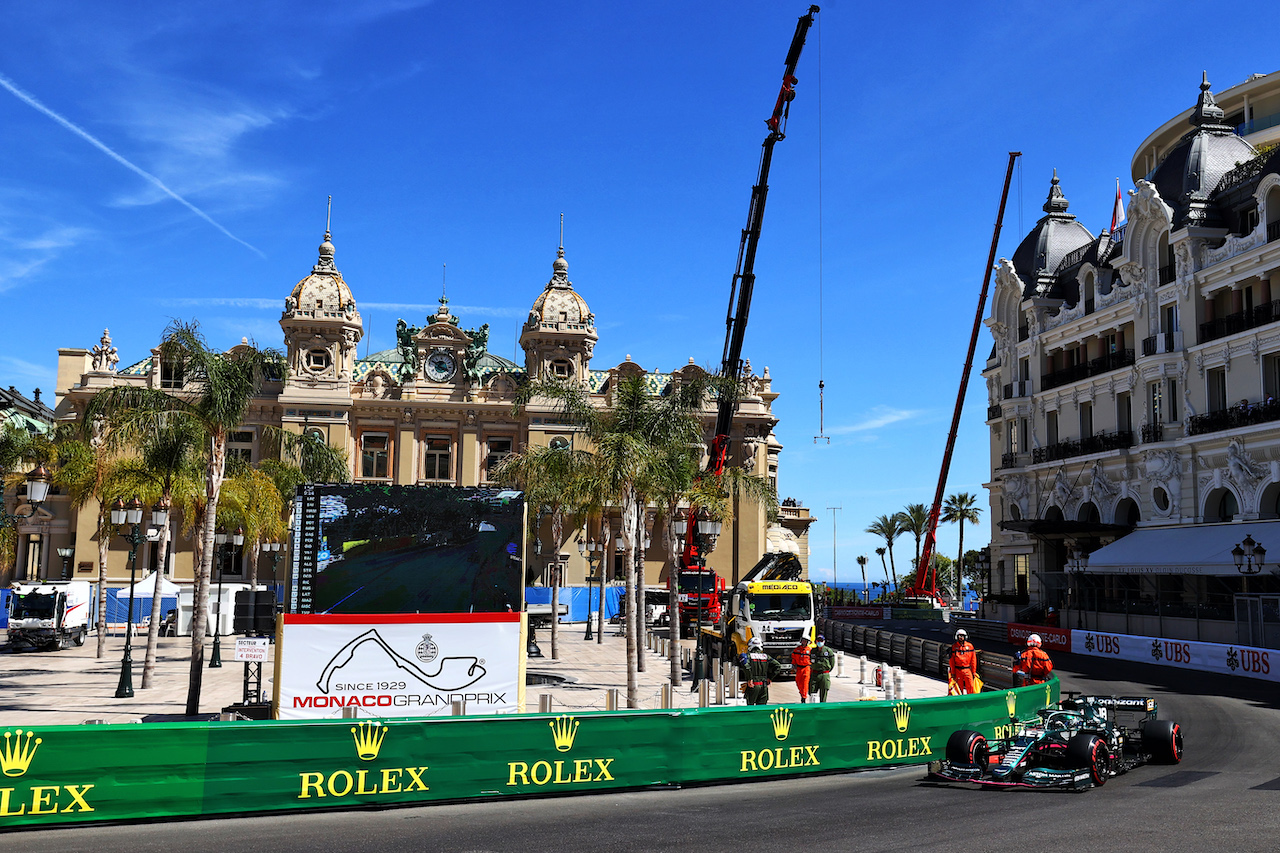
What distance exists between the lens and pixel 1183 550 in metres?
40.4

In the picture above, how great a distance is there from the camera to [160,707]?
2314 cm

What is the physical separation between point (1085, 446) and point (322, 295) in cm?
4790

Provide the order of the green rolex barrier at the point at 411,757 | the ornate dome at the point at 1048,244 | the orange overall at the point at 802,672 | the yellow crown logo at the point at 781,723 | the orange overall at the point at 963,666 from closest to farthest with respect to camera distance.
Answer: the green rolex barrier at the point at 411,757
the yellow crown logo at the point at 781,723
the orange overall at the point at 963,666
the orange overall at the point at 802,672
the ornate dome at the point at 1048,244

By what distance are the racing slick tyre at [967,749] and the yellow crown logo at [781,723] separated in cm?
247

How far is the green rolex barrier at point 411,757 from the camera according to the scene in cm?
1221

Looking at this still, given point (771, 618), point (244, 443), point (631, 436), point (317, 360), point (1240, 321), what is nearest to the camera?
point (631, 436)

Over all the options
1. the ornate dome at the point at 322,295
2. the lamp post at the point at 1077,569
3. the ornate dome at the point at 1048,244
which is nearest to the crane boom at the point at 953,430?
the ornate dome at the point at 1048,244

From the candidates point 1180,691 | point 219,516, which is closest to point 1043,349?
point 1180,691

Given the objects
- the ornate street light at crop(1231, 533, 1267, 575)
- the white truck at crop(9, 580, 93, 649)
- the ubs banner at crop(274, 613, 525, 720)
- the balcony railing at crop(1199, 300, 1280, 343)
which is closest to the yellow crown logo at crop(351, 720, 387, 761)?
the ubs banner at crop(274, 613, 525, 720)

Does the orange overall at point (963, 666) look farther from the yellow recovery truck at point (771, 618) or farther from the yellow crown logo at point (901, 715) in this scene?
the yellow recovery truck at point (771, 618)

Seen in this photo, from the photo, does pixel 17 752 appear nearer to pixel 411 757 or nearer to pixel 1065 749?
pixel 411 757

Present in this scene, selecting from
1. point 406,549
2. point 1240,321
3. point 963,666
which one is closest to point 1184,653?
point 1240,321

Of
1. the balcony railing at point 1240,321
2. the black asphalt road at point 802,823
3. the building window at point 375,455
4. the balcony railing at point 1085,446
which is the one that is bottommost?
the black asphalt road at point 802,823

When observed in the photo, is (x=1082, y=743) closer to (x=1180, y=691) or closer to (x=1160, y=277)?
(x=1180, y=691)
